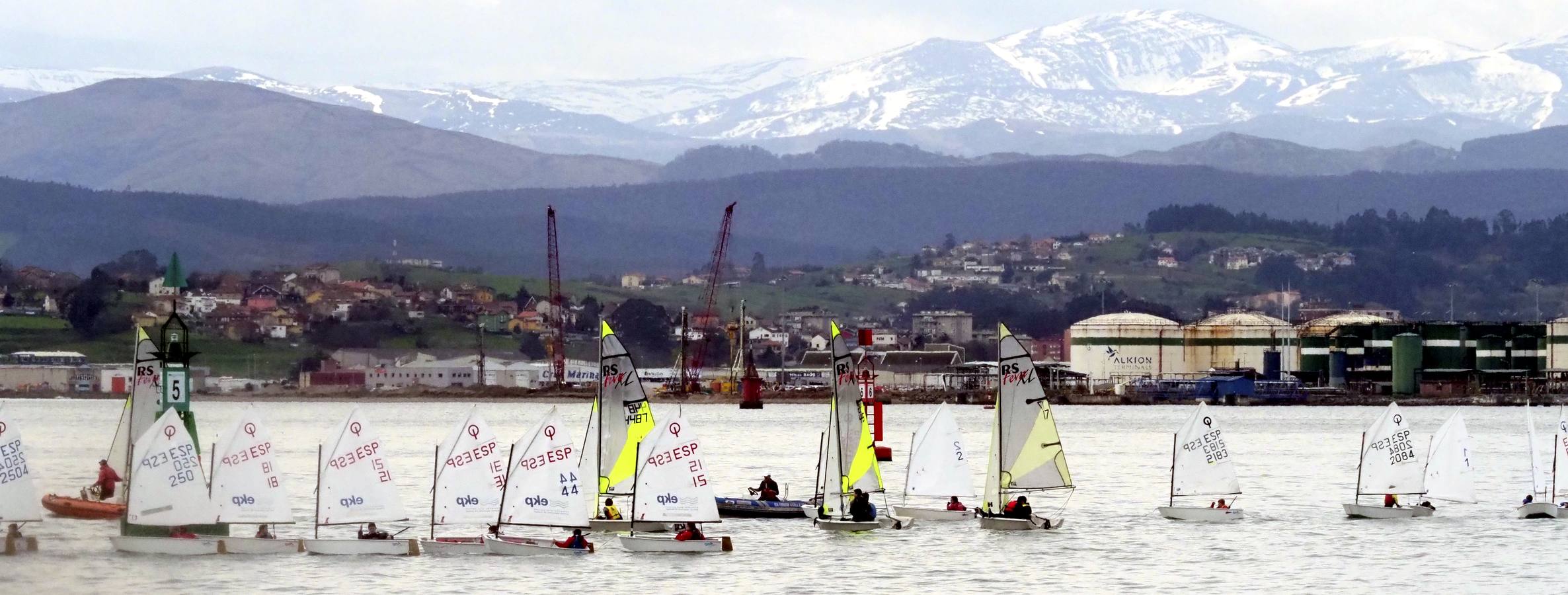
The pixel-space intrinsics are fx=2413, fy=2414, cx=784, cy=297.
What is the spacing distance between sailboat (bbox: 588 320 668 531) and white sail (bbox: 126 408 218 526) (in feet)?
42.8

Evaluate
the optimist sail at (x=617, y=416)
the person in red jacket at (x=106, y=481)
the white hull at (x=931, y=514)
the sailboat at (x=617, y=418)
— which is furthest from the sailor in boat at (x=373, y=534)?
the white hull at (x=931, y=514)

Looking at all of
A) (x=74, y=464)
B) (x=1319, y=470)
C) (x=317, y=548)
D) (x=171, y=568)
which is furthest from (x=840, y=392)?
(x=1319, y=470)

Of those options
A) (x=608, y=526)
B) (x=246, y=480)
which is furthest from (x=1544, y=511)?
(x=246, y=480)

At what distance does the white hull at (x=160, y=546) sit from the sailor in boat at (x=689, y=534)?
11831 mm

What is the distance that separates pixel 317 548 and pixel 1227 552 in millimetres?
24048

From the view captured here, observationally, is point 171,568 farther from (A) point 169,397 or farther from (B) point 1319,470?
(B) point 1319,470

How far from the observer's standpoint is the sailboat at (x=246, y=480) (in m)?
57.1

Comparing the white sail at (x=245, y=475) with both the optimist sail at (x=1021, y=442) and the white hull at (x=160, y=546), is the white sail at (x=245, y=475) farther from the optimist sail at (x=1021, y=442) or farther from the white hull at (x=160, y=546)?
the optimist sail at (x=1021, y=442)

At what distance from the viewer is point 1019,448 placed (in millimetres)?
69312

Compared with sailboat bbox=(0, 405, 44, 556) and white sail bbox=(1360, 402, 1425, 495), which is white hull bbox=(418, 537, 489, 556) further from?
white sail bbox=(1360, 402, 1425, 495)

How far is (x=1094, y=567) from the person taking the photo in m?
60.8

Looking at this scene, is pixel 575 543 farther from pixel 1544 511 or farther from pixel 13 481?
pixel 1544 511

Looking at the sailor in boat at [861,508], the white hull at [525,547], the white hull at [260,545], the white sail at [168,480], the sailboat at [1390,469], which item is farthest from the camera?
the sailboat at [1390,469]

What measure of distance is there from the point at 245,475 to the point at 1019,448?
75.2 feet
